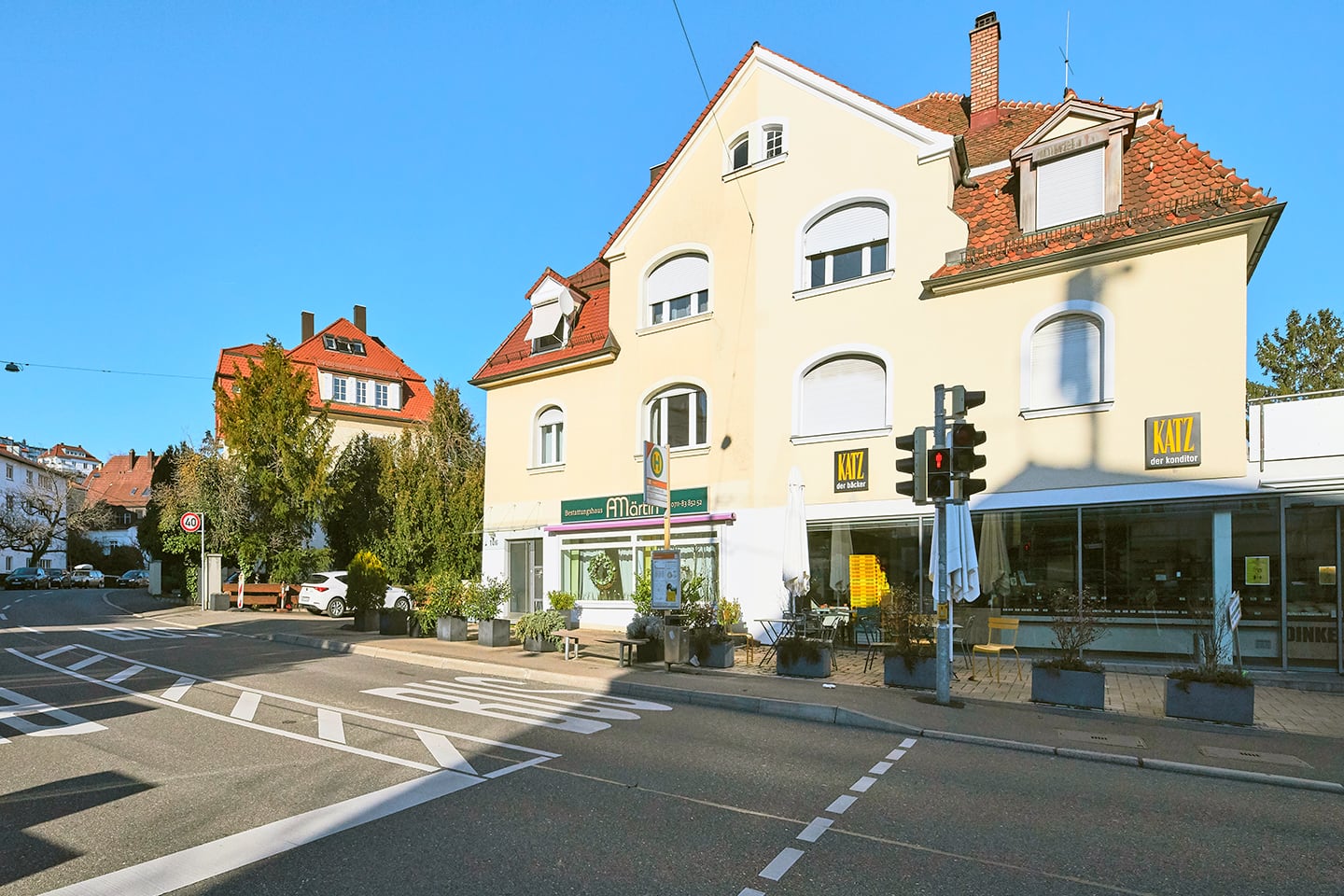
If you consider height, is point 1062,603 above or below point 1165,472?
below

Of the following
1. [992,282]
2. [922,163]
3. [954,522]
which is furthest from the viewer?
[922,163]

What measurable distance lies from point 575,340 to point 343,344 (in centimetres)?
2640

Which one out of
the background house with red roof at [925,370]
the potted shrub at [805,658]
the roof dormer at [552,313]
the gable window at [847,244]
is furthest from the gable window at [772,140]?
the potted shrub at [805,658]

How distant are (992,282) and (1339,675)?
27.2 feet

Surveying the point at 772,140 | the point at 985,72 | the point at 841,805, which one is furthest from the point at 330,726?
the point at 985,72

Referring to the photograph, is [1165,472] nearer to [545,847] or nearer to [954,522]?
[954,522]

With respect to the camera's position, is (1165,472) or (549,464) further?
(549,464)

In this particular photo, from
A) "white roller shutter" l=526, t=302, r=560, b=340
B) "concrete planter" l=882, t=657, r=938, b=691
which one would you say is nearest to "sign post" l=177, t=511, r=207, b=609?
"white roller shutter" l=526, t=302, r=560, b=340

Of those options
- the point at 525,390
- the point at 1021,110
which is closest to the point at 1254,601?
the point at 1021,110

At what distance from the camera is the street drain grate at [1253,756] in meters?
7.55

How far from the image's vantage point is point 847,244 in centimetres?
1686

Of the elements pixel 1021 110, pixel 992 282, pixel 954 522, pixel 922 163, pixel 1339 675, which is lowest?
pixel 1339 675

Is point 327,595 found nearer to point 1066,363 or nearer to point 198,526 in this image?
point 198,526

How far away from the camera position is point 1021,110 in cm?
1922
